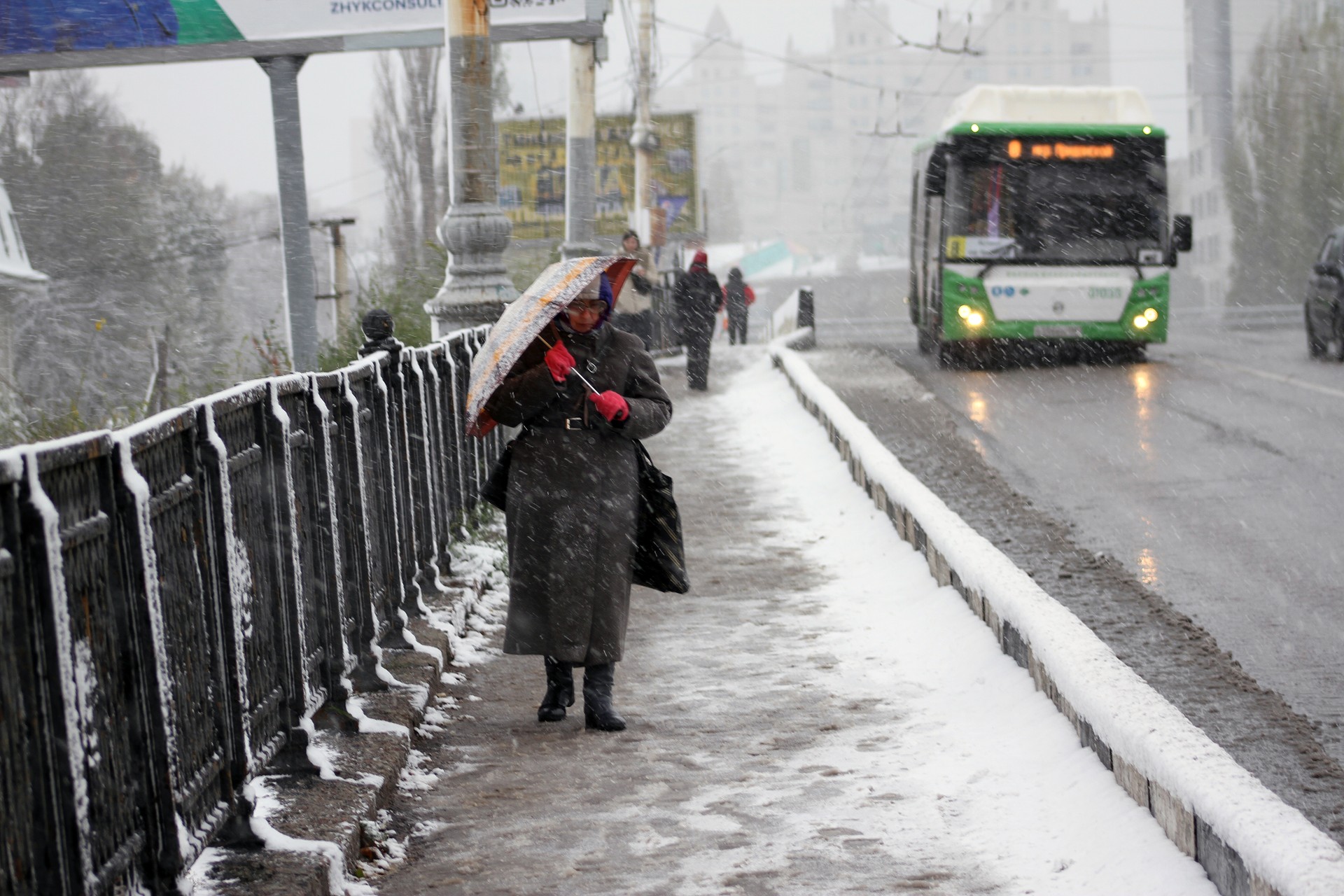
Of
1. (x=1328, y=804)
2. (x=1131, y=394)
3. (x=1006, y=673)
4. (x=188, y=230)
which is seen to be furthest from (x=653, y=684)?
(x=188, y=230)

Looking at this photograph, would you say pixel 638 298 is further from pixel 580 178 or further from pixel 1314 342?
pixel 1314 342

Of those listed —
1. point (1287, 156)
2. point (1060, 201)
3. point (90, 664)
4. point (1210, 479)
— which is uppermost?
point (1287, 156)

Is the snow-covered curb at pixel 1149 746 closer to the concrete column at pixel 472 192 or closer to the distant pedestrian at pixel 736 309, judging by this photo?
the concrete column at pixel 472 192

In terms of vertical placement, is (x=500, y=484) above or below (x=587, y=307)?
below

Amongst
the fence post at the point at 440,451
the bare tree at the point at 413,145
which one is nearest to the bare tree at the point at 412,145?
the bare tree at the point at 413,145

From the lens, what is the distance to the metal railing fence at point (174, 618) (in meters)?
2.71

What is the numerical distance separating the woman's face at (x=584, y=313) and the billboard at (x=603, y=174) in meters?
41.3

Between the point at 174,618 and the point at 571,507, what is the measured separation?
7.29 ft

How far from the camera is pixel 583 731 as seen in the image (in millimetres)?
5660

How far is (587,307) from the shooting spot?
559 centimetres

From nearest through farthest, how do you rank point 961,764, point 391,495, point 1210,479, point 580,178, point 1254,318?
point 961,764 → point 391,495 → point 1210,479 → point 580,178 → point 1254,318

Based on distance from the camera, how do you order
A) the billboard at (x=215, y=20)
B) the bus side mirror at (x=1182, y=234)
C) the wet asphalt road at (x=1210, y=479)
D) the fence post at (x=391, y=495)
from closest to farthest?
the fence post at (x=391, y=495), the wet asphalt road at (x=1210, y=479), the bus side mirror at (x=1182, y=234), the billboard at (x=215, y=20)

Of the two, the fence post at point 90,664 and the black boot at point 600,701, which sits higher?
the fence post at point 90,664

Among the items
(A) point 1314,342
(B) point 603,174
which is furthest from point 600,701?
(B) point 603,174
